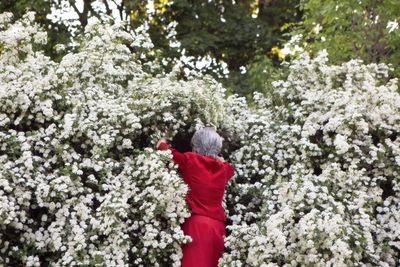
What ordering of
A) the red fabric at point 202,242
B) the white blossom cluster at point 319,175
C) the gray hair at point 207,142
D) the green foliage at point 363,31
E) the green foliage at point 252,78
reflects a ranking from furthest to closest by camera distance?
the green foliage at point 252,78
the green foliage at point 363,31
the gray hair at point 207,142
the red fabric at point 202,242
the white blossom cluster at point 319,175

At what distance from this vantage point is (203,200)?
6910 millimetres

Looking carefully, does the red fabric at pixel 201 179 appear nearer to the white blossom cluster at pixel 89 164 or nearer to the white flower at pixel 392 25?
the white blossom cluster at pixel 89 164

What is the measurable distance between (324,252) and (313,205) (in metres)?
0.53

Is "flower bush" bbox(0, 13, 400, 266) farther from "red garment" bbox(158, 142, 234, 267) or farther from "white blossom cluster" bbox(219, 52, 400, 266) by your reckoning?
"red garment" bbox(158, 142, 234, 267)

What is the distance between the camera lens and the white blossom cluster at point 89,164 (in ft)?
21.4

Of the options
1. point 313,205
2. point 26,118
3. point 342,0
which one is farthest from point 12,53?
point 342,0

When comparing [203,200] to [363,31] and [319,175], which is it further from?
[363,31]

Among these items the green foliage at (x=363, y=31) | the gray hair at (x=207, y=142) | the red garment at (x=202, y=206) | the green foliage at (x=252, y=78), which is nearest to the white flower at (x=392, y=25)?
the green foliage at (x=363, y=31)

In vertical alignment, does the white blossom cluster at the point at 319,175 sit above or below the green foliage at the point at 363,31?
A: below

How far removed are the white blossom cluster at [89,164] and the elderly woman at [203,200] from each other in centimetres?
17

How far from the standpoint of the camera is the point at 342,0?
12594 millimetres

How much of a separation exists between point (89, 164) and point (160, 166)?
82cm

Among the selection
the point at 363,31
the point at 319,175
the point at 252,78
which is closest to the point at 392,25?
the point at 363,31

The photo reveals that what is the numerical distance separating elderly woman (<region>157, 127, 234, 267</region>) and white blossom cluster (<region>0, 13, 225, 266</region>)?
0.55ft
